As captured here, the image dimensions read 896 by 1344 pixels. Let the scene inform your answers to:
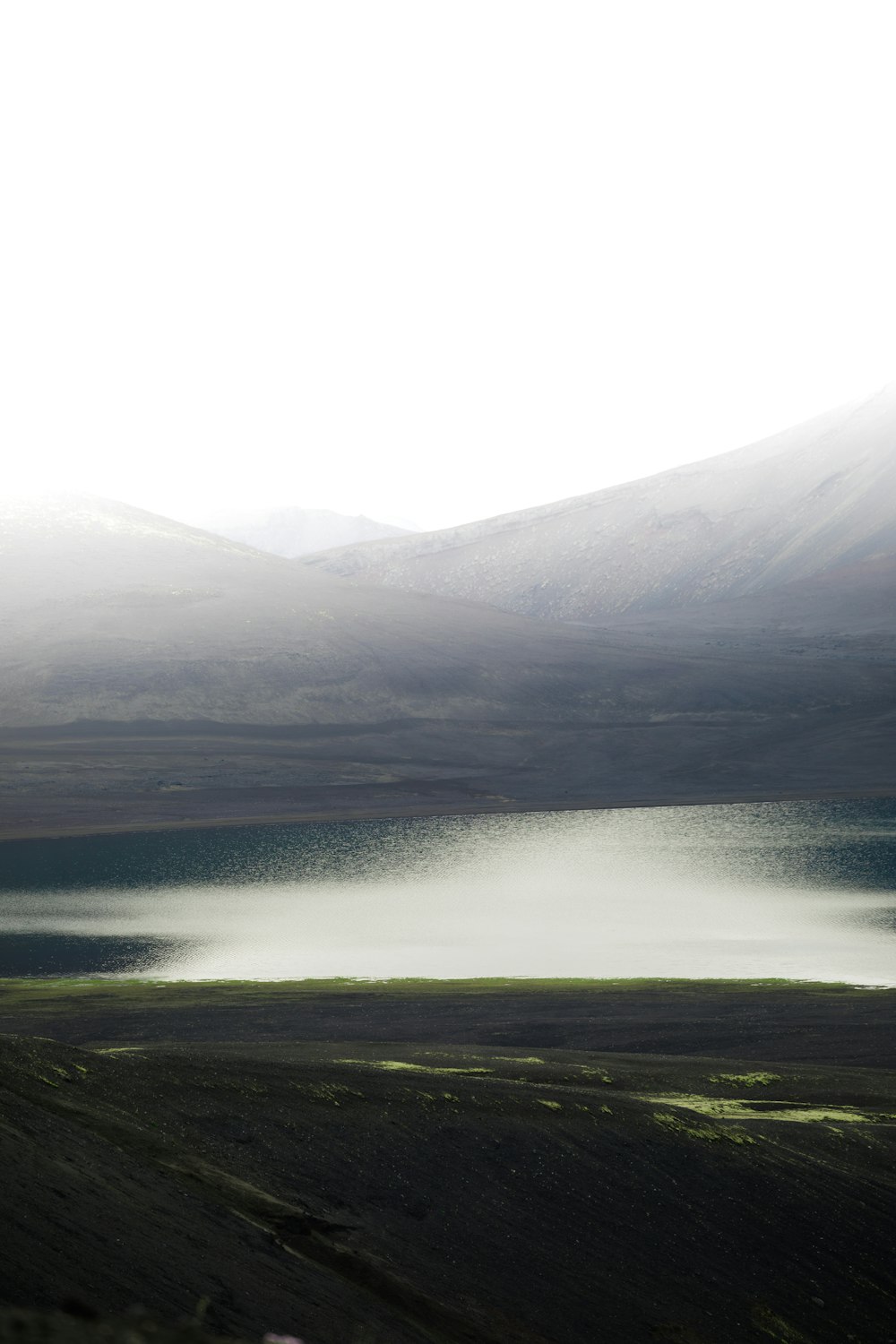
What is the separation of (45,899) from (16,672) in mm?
78047

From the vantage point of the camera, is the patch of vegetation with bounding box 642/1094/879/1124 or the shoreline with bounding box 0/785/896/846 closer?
the patch of vegetation with bounding box 642/1094/879/1124

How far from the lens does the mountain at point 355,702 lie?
102 metres

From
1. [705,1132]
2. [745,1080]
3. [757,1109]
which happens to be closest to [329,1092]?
[705,1132]

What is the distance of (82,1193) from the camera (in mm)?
12148

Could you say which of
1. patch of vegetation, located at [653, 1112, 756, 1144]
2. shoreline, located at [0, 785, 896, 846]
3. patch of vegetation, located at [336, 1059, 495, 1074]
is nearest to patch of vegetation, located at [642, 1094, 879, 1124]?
patch of vegetation, located at [653, 1112, 756, 1144]

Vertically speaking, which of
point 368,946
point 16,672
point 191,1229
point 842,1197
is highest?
point 16,672

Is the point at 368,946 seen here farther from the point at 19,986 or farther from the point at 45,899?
the point at 45,899

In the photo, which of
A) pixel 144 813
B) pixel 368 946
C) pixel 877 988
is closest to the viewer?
pixel 877 988

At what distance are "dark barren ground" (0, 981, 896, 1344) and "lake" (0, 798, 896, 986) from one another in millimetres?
22654

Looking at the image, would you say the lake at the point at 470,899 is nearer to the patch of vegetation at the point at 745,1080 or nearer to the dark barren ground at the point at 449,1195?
the patch of vegetation at the point at 745,1080

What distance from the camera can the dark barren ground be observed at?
38.3ft

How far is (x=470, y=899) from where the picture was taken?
61688mm

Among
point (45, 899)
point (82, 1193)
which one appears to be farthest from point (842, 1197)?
point (45, 899)

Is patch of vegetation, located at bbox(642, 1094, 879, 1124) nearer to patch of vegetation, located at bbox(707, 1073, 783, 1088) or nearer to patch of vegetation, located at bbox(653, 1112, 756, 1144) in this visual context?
patch of vegetation, located at bbox(653, 1112, 756, 1144)
